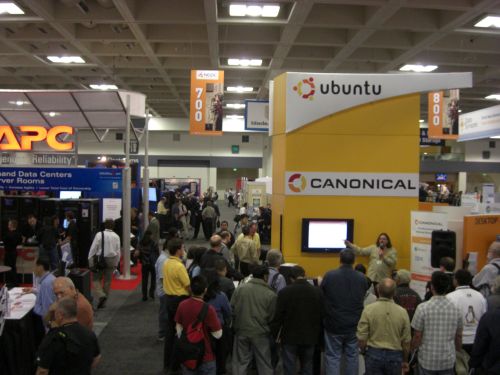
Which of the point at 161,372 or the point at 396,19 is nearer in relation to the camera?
the point at 161,372

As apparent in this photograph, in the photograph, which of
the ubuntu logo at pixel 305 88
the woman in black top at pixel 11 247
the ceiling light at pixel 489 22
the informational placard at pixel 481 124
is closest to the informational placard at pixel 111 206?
the woman in black top at pixel 11 247

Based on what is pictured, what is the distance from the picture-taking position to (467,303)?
4.59m

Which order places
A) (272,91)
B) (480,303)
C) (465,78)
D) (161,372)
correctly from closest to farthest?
(480,303), (161,372), (465,78), (272,91)

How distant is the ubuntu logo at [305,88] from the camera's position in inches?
271

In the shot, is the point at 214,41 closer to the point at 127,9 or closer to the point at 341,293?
the point at 127,9

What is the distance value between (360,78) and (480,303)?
11.8 feet

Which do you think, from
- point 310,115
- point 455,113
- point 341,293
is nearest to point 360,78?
point 310,115

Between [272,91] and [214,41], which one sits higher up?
[214,41]

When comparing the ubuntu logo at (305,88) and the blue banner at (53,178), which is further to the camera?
the blue banner at (53,178)

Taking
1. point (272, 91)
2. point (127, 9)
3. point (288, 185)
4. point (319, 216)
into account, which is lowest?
point (319, 216)

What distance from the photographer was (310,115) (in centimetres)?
689

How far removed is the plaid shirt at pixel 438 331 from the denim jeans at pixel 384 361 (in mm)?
236

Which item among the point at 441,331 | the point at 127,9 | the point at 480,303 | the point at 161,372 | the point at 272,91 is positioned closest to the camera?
the point at 441,331

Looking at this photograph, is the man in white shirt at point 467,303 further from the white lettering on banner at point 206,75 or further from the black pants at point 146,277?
the white lettering on banner at point 206,75
